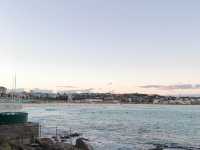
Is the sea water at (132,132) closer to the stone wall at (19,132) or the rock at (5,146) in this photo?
the stone wall at (19,132)

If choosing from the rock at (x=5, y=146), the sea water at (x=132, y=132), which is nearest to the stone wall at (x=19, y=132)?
the rock at (x=5, y=146)

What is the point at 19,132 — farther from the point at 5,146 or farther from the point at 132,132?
the point at 132,132

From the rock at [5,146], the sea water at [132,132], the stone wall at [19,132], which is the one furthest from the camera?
the sea water at [132,132]

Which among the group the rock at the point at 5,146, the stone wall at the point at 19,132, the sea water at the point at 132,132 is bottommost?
the sea water at the point at 132,132

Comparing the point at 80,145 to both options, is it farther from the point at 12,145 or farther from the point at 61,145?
the point at 12,145

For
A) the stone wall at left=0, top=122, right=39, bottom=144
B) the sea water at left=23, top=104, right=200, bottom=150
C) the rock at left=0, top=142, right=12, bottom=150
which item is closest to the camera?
the rock at left=0, top=142, right=12, bottom=150

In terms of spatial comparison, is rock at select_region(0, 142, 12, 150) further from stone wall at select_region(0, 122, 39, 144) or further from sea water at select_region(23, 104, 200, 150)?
sea water at select_region(23, 104, 200, 150)

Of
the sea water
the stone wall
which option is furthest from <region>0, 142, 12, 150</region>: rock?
the sea water

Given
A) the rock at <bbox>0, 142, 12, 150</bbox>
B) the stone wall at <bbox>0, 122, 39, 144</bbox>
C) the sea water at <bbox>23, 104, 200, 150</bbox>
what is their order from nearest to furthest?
the rock at <bbox>0, 142, 12, 150</bbox> → the stone wall at <bbox>0, 122, 39, 144</bbox> → the sea water at <bbox>23, 104, 200, 150</bbox>

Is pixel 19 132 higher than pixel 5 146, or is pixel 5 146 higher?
pixel 19 132

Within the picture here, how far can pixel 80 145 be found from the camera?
3353 cm

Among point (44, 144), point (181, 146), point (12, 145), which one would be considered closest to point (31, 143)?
point (44, 144)

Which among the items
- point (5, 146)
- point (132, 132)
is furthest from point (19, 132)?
point (132, 132)

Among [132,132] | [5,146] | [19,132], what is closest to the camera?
[5,146]
